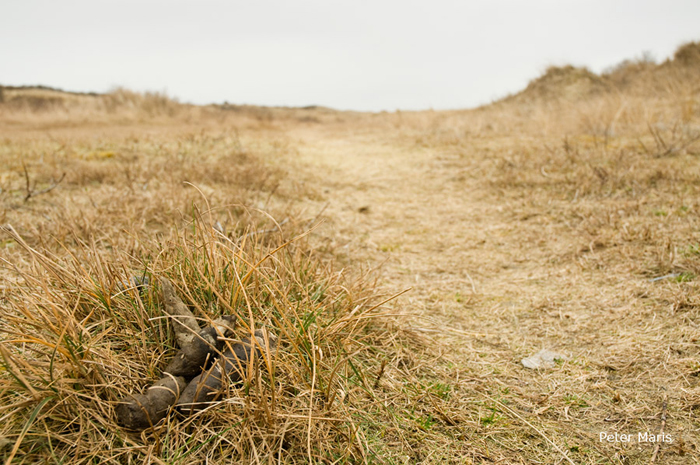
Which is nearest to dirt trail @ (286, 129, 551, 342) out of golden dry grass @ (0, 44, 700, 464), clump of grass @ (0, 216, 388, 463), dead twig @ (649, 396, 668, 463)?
golden dry grass @ (0, 44, 700, 464)

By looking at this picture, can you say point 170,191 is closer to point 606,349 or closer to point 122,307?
point 122,307

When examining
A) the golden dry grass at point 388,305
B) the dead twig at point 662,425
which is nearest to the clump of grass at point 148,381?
the golden dry grass at point 388,305

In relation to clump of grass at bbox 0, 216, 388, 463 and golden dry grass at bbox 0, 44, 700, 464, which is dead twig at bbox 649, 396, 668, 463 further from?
clump of grass at bbox 0, 216, 388, 463

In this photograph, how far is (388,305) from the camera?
7.72ft

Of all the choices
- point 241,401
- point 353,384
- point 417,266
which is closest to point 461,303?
point 417,266

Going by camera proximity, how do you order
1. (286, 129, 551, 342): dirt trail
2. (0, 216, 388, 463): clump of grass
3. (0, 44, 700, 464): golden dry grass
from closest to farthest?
1. (0, 216, 388, 463): clump of grass
2. (0, 44, 700, 464): golden dry grass
3. (286, 129, 551, 342): dirt trail

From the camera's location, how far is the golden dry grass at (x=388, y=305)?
4.10 feet

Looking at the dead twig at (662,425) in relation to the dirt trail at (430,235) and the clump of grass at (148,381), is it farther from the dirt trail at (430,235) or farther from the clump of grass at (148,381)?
the clump of grass at (148,381)

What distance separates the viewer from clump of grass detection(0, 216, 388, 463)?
1.14m

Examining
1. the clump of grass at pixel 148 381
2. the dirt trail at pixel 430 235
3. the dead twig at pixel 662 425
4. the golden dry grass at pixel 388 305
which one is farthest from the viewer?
the dirt trail at pixel 430 235

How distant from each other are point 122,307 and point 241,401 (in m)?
0.64

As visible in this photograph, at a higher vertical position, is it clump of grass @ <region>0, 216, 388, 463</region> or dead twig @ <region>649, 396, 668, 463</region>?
clump of grass @ <region>0, 216, 388, 463</region>

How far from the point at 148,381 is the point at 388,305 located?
1.37 metres

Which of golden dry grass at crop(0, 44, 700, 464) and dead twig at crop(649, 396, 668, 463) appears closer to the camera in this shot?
golden dry grass at crop(0, 44, 700, 464)
